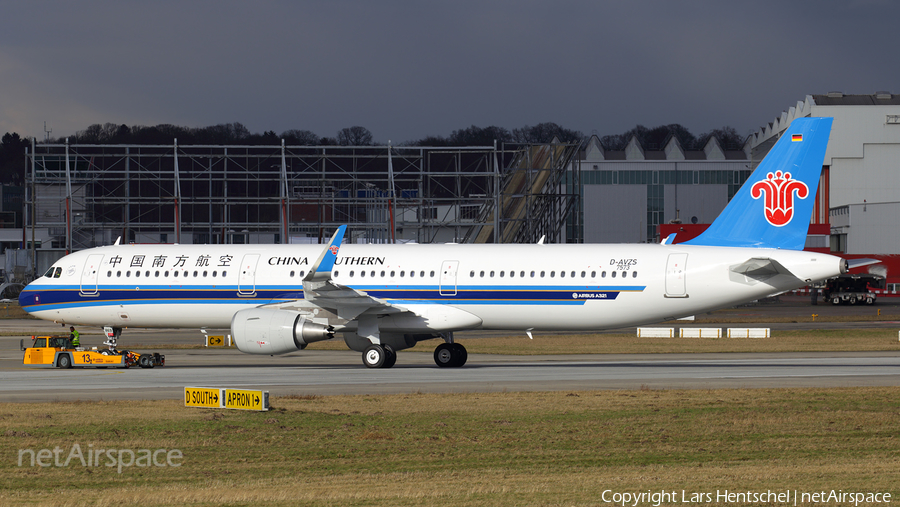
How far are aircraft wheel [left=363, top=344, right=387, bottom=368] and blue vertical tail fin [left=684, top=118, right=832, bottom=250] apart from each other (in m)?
11.2

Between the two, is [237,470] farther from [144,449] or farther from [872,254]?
[872,254]

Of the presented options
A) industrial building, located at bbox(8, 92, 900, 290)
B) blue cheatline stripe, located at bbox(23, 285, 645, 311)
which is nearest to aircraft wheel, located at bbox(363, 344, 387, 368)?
blue cheatline stripe, located at bbox(23, 285, 645, 311)

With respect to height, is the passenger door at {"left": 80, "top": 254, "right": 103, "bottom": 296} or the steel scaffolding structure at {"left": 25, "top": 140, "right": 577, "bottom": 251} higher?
the steel scaffolding structure at {"left": 25, "top": 140, "right": 577, "bottom": 251}

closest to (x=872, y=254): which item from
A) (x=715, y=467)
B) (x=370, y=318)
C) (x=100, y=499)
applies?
(x=370, y=318)

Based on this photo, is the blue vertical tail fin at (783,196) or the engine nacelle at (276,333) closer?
the engine nacelle at (276,333)

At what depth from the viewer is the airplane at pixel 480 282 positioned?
93.5ft

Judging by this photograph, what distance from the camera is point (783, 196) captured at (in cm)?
2948

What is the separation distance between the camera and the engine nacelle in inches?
1112

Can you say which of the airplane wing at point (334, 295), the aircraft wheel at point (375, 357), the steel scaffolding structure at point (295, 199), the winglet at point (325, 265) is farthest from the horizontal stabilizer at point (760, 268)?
the steel scaffolding structure at point (295, 199)

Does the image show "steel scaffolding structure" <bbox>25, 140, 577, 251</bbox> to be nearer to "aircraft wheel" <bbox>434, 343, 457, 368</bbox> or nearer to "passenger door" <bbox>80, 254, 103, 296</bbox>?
"passenger door" <bbox>80, 254, 103, 296</bbox>

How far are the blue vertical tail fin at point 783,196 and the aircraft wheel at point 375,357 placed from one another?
11222mm

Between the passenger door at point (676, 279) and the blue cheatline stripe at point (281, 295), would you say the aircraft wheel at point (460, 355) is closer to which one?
the blue cheatline stripe at point (281, 295)

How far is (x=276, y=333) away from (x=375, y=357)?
342 centimetres

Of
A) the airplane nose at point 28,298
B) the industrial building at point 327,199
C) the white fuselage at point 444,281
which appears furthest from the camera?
the industrial building at point 327,199
